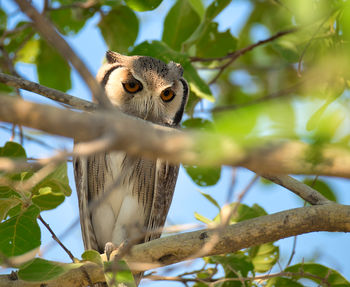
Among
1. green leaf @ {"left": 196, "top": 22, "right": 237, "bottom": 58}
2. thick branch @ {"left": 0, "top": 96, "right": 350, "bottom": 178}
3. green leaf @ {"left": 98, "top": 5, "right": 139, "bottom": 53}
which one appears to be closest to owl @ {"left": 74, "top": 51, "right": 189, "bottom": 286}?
green leaf @ {"left": 98, "top": 5, "right": 139, "bottom": 53}

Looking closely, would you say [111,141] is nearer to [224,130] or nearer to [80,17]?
[224,130]

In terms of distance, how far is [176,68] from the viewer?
3.09 metres

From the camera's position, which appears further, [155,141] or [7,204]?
[7,204]

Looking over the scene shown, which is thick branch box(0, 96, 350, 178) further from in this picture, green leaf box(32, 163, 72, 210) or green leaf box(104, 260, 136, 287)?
green leaf box(32, 163, 72, 210)

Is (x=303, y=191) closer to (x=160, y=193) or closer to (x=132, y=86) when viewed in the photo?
(x=160, y=193)

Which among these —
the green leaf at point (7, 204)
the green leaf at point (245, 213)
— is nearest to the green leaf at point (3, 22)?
the green leaf at point (7, 204)

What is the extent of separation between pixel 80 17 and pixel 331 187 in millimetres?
2027

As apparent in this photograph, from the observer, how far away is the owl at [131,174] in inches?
116

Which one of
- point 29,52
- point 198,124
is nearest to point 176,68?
point 198,124

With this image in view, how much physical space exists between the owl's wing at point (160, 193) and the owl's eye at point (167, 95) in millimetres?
471

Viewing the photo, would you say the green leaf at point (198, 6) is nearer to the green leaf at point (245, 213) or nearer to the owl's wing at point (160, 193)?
the owl's wing at point (160, 193)

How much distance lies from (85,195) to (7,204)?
88 centimetres

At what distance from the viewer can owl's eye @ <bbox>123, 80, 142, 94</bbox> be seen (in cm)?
307

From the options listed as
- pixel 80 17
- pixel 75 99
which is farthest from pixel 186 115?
pixel 75 99
